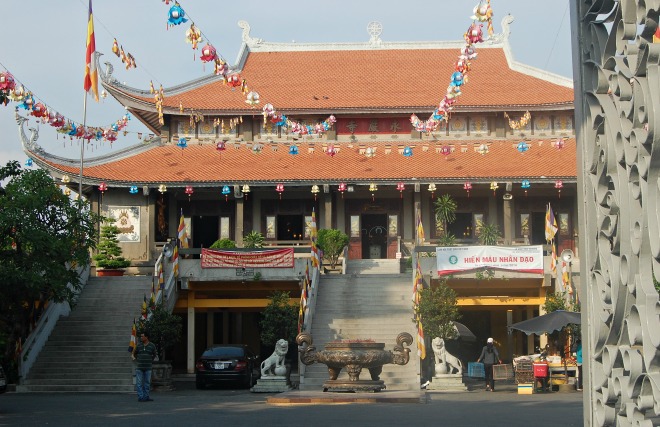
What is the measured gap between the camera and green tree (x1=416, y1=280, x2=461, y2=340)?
24.8m

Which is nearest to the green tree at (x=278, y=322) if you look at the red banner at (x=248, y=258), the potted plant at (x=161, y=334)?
the potted plant at (x=161, y=334)

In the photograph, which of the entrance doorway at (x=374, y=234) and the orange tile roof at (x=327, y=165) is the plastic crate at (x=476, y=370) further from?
the entrance doorway at (x=374, y=234)

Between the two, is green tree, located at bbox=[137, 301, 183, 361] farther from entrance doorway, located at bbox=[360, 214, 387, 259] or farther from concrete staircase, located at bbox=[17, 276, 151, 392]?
entrance doorway, located at bbox=[360, 214, 387, 259]

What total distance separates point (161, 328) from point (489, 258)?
9925 mm

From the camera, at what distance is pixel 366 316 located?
86.2 ft

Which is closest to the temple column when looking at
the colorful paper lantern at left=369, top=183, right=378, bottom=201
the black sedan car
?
the black sedan car

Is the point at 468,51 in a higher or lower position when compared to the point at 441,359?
higher

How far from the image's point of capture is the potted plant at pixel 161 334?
A: 79.2 ft

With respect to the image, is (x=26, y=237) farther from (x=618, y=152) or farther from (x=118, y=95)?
(x=618, y=152)

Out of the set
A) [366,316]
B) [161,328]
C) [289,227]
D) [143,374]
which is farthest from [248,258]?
[143,374]

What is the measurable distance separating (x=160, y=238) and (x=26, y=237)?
12.6m

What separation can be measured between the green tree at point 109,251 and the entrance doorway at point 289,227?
6.20 meters

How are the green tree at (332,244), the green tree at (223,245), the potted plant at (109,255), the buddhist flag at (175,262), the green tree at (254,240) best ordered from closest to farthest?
1. the buddhist flag at (175,262)
2. the potted plant at (109,255)
3. the green tree at (223,245)
4. the green tree at (332,244)
5. the green tree at (254,240)

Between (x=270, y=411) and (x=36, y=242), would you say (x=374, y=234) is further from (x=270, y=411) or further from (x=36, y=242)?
(x=270, y=411)
